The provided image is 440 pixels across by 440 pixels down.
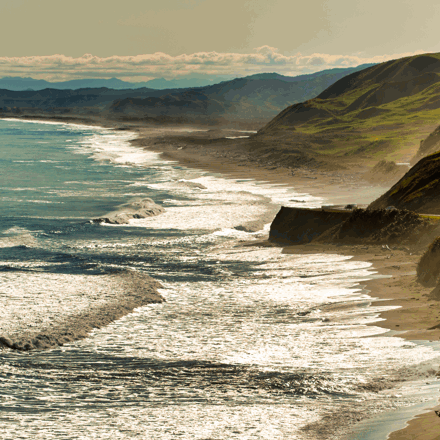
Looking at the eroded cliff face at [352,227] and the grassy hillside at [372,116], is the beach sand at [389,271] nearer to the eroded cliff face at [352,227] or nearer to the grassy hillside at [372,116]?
the eroded cliff face at [352,227]

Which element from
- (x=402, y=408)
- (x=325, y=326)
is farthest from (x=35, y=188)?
(x=402, y=408)

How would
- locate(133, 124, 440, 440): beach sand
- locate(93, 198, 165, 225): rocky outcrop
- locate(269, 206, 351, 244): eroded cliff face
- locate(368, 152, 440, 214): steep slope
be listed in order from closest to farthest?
locate(133, 124, 440, 440): beach sand → locate(269, 206, 351, 244): eroded cliff face → locate(368, 152, 440, 214): steep slope → locate(93, 198, 165, 225): rocky outcrop

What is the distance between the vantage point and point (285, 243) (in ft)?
101

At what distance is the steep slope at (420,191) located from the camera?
30969 mm

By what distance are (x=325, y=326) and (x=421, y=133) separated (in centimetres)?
8981

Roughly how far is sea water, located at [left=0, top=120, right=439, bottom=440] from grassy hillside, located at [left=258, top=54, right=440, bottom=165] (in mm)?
56981

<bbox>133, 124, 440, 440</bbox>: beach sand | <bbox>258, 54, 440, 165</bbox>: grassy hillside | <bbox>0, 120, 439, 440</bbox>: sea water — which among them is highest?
<bbox>258, 54, 440, 165</bbox>: grassy hillside

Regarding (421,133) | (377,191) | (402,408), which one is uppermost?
(421,133)

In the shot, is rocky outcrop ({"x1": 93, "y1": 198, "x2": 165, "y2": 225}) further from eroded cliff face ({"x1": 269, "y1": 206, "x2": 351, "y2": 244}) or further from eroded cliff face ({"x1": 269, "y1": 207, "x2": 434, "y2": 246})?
eroded cliff face ({"x1": 269, "y1": 207, "x2": 434, "y2": 246})

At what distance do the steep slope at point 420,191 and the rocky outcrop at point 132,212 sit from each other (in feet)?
56.3

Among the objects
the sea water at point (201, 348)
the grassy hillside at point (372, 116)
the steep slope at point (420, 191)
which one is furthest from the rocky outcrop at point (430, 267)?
the grassy hillside at point (372, 116)

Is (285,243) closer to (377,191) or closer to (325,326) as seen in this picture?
(325,326)

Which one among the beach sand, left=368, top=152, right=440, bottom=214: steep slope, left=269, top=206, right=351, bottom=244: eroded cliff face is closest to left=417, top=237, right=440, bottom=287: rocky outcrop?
the beach sand

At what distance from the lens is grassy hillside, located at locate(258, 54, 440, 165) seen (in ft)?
301
